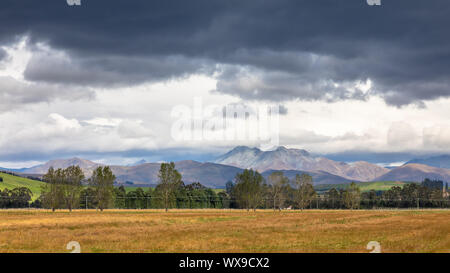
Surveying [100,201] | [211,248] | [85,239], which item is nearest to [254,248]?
[211,248]

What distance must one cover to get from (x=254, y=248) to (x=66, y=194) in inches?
5938

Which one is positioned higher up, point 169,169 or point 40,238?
point 169,169

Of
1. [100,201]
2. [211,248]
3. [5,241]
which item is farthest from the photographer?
[100,201]

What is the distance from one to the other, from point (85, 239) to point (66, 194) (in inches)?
5393

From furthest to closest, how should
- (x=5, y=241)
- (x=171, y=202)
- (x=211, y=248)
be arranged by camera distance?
(x=171, y=202) < (x=5, y=241) < (x=211, y=248)

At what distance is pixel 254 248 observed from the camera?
40.2 meters
